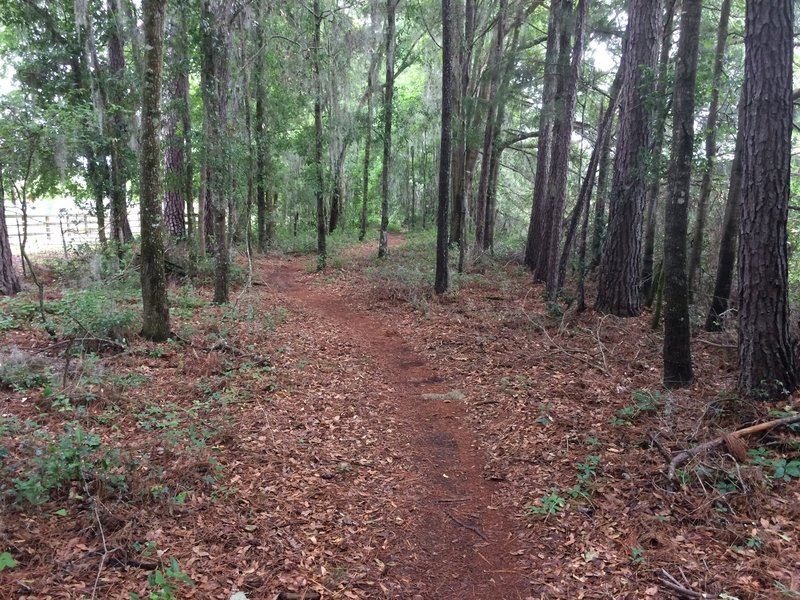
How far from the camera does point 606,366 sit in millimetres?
6973

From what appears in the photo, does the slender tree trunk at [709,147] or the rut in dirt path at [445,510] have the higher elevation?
the slender tree trunk at [709,147]

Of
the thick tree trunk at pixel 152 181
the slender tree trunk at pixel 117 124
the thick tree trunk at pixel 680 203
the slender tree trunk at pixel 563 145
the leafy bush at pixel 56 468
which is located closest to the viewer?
the leafy bush at pixel 56 468

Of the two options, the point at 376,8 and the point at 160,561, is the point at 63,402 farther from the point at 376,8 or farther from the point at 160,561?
the point at 376,8

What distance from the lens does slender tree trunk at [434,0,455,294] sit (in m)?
10.9

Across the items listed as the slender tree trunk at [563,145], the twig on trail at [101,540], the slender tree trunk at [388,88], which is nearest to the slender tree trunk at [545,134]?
the slender tree trunk at [563,145]

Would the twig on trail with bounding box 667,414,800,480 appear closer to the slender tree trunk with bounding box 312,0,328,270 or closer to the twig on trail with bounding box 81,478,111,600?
the twig on trail with bounding box 81,478,111,600

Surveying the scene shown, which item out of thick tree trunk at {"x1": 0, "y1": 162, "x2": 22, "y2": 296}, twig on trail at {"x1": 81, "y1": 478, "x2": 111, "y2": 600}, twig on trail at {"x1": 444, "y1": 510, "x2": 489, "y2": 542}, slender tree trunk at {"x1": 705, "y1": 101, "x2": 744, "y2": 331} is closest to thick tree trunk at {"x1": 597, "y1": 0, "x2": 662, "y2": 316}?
slender tree trunk at {"x1": 705, "y1": 101, "x2": 744, "y2": 331}

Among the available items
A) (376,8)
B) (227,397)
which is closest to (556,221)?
(227,397)

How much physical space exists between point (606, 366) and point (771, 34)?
14.3 ft

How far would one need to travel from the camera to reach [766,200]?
456 centimetres

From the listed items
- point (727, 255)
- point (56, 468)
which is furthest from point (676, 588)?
point (727, 255)

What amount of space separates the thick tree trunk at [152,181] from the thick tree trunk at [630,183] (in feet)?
26.0

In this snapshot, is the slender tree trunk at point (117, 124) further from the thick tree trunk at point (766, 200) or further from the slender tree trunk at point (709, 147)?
the slender tree trunk at point (709, 147)

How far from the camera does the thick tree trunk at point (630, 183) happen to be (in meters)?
8.83
